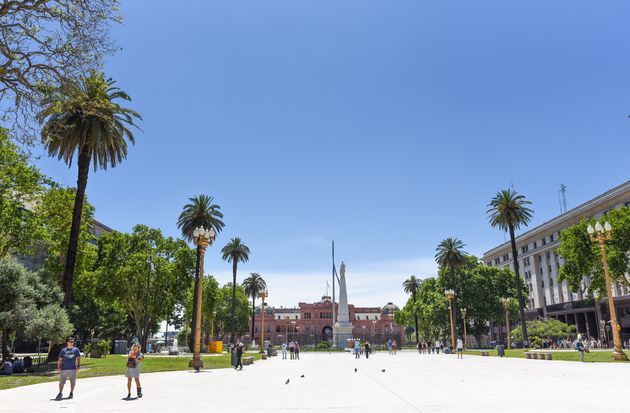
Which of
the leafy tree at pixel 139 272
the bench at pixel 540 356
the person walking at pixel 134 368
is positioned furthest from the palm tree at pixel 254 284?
the person walking at pixel 134 368

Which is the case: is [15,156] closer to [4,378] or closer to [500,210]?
[4,378]

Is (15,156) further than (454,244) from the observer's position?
No

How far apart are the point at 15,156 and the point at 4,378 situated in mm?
16525

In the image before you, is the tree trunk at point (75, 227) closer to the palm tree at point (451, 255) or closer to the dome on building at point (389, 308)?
the palm tree at point (451, 255)

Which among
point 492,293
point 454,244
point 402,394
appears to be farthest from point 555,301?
point 402,394

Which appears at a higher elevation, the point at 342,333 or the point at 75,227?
the point at 75,227

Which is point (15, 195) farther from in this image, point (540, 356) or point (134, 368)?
point (540, 356)

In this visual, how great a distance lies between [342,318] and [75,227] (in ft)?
165

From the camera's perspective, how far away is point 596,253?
4153 centimetres

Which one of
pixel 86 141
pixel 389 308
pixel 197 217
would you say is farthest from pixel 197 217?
→ pixel 389 308

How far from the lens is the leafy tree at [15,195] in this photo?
28703 millimetres

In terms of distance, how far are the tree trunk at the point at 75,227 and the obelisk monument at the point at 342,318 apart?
47.5m

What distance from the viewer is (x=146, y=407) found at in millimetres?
10414

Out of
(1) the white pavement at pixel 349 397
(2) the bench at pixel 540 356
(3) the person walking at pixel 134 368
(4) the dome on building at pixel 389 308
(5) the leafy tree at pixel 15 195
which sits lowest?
(2) the bench at pixel 540 356
